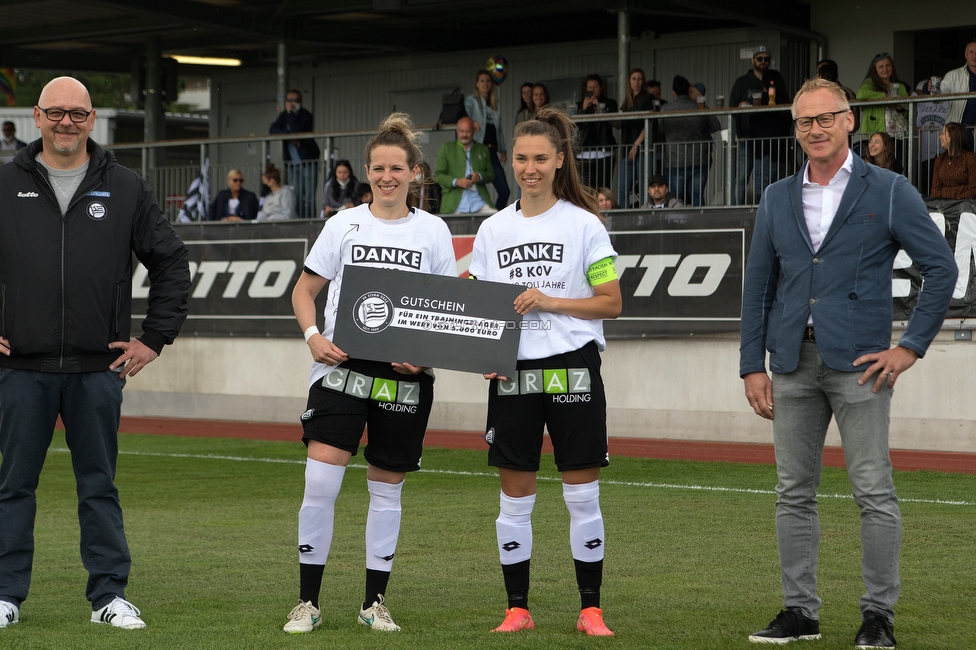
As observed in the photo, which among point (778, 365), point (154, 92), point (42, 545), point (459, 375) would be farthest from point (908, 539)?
point (154, 92)

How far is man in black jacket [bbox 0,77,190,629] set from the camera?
5184 millimetres

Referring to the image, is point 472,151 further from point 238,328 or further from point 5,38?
point 5,38

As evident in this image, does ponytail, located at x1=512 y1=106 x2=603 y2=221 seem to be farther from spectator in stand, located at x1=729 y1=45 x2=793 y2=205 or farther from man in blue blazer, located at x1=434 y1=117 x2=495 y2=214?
man in blue blazer, located at x1=434 y1=117 x2=495 y2=214

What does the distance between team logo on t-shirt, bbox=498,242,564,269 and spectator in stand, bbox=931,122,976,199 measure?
28.9 feet

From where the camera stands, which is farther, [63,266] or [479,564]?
[479,564]

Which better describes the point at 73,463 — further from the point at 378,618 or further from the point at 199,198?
the point at 199,198

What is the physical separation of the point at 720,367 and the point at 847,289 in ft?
32.5

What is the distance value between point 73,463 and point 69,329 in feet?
1.90

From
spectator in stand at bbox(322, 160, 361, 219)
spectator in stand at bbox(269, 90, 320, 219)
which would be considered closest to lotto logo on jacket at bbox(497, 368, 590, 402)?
spectator in stand at bbox(322, 160, 361, 219)

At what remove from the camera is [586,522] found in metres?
5.09

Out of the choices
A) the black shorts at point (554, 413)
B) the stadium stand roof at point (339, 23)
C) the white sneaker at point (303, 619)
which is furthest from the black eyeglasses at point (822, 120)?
the stadium stand roof at point (339, 23)

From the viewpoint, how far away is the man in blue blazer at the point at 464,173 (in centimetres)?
1562

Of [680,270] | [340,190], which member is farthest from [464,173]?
[680,270]

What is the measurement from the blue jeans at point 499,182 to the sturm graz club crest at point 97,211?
10910mm
